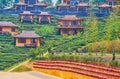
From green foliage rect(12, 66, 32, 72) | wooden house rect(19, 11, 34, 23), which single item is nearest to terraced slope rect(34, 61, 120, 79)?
green foliage rect(12, 66, 32, 72)

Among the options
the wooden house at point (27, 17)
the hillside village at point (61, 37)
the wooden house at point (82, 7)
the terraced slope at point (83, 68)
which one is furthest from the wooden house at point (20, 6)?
the terraced slope at point (83, 68)

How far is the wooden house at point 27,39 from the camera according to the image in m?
68.2

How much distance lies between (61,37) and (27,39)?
647 cm

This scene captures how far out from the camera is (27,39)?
69062 millimetres

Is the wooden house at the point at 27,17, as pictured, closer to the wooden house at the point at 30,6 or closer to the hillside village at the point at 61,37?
the hillside village at the point at 61,37

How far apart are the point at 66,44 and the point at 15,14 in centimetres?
3058

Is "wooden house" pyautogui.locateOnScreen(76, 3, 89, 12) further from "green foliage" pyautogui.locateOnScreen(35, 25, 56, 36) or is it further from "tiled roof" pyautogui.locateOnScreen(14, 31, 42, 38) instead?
"tiled roof" pyautogui.locateOnScreen(14, 31, 42, 38)

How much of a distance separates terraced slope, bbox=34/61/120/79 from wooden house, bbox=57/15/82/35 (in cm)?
2202

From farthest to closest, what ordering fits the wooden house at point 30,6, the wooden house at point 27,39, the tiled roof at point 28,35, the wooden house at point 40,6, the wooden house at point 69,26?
the wooden house at point 30,6 < the wooden house at point 40,6 < the wooden house at point 69,26 < the tiled roof at point 28,35 < the wooden house at point 27,39

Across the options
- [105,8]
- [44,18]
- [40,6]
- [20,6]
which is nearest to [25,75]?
[44,18]

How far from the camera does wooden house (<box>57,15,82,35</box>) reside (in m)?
75.9

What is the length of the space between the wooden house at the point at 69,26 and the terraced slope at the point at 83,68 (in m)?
22.0

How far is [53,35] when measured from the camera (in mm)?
72812

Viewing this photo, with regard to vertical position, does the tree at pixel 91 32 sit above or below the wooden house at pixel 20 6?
below
